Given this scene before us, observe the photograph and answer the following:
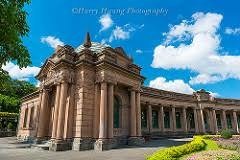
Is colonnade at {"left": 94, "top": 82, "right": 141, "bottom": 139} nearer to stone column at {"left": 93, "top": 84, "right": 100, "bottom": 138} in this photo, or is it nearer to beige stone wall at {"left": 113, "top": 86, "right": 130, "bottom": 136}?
stone column at {"left": 93, "top": 84, "right": 100, "bottom": 138}

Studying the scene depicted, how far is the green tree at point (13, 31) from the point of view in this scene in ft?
29.5

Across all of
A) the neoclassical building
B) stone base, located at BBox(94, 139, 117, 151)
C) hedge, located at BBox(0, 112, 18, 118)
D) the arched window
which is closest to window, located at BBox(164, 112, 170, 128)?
the neoclassical building

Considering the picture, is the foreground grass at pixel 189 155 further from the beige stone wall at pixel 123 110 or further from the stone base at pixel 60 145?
the stone base at pixel 60 145

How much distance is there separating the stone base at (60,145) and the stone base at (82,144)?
1.55 feet

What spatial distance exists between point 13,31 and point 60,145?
1058cm

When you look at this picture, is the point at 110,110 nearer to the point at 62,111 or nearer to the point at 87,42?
the point at 62,111

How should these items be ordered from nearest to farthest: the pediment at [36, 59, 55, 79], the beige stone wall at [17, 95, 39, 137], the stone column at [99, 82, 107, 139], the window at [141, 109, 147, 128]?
the stone column at [99, 82, 107, 139] < the pediment at [36, 59, 55, 79] < the beige stone wall at [17, 95, 39, 137] < the window at [141, 109, 147, 128]

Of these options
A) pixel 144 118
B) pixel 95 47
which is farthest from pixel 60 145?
pixel 144 118

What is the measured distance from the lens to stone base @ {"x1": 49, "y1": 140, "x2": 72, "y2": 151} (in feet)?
55.4

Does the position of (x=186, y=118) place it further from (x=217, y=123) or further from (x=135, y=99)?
(x=135, y=99)

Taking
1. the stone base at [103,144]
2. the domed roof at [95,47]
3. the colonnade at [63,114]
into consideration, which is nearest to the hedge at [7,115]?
the colonnade at [63,114]

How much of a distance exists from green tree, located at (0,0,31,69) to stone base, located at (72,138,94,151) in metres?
8.63

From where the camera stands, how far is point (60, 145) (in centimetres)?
1705

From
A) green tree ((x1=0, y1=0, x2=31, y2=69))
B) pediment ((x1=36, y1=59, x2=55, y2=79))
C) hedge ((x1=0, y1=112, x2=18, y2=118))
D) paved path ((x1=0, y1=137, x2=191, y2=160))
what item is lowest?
paved path ((x1=0, y1=137, x2=191, y2=160))
